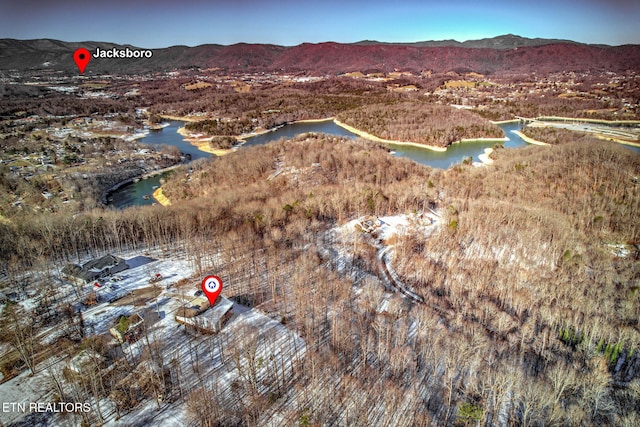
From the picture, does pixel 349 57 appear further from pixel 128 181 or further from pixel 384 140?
pixel 128 181

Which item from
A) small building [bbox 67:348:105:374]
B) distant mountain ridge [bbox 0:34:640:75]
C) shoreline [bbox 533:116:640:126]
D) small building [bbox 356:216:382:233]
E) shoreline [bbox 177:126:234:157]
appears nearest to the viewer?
small building [bbox 67:348:105:374]

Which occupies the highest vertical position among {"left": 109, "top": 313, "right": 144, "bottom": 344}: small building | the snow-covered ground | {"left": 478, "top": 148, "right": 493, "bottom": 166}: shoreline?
{"left": 478, "top": 148, "right": 493, "bottom": 166}: shoreline

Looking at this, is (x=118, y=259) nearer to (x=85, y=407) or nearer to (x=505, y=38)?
(x=85, y=407)

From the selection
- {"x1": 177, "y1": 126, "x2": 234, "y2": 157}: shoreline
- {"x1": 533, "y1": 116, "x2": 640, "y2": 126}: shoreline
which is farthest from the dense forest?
{"x1": 533, "y1": 116, "x2": 640, "y2": 126}: shoreline

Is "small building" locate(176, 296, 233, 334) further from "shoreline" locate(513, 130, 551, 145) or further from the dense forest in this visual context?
"shoreline" locate(513, 130, 551, 145)

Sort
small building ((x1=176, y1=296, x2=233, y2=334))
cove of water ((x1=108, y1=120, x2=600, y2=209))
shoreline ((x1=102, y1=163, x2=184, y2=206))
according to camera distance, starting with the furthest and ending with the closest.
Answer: cove of water ((x1=108, y1=120, x2=600, y2=209)) < shoreline ((x1=102, y1=163, x2=184, y2=206)) < small building ((x1=176, y1=296, x2=233, y2=334))

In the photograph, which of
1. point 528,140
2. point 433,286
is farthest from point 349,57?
point 433,286

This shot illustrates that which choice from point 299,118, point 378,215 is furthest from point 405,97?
point 378,215
